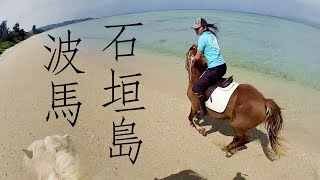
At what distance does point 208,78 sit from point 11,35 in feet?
4.41

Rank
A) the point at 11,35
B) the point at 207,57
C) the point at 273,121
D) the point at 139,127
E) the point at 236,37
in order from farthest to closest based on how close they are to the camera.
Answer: the point at 236,37, the point at 139,127, the point at 273,121, the point at 11,35, the point at 207,57

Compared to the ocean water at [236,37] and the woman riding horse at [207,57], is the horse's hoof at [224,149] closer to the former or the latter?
the woman riding horse at [207,57]

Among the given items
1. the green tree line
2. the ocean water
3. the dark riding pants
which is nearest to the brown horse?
the dark riding pants

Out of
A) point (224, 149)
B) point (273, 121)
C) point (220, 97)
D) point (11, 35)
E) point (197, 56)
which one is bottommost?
point (224, 149)

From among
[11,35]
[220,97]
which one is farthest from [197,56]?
[11,35]

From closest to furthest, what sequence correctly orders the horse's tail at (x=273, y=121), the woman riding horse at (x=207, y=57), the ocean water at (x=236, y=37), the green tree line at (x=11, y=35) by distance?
the woman riding horse at (x=207, y=57) < the green tree line at (x=11, y=35) < the horse's tail at (x=273, y=121) < the ocean water at (x=236, y=37)

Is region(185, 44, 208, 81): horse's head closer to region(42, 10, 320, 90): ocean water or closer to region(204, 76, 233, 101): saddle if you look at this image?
region(204, 76, 233, 101): saddle

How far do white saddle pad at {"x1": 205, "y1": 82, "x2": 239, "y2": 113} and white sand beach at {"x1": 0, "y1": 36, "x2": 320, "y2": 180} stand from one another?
0.35 meters

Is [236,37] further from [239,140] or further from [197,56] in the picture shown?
[239,140]

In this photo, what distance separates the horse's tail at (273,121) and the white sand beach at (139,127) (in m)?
0.27

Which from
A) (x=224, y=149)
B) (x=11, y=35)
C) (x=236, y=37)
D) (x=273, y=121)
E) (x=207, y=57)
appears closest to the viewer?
(x=207, y=57)

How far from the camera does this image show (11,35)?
3.39 m

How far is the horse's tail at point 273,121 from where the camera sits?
11.3ft

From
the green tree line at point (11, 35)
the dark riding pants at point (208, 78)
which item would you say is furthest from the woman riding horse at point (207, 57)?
the green tree line at point (11, 35)
